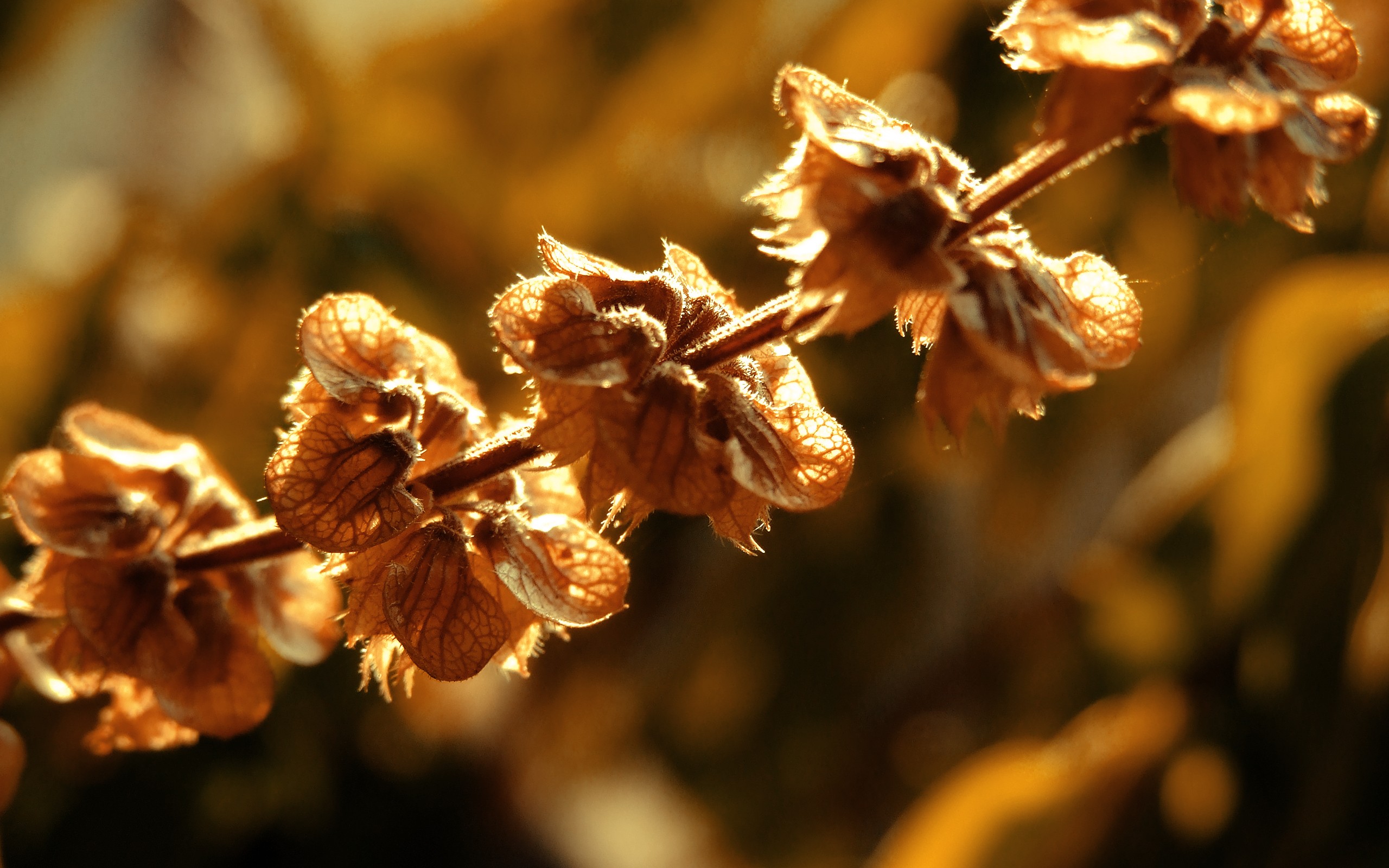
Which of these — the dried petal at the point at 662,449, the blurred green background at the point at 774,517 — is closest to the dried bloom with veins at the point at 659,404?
the dried petal at the point at 662,449

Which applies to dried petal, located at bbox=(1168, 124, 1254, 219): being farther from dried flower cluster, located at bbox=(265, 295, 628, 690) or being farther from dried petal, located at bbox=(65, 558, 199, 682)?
dried petal, located at bbox=(65, 558, 199, 682)

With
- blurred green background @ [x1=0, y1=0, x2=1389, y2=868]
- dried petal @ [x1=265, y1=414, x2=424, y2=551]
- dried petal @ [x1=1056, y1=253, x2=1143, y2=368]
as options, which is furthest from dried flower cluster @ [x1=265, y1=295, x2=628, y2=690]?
blurred green background @ [x1=0, y1=0, x2=1389, y2=868]

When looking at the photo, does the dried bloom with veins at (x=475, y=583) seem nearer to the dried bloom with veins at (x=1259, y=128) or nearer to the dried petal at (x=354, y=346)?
the dried petal at (x=354, y=346)

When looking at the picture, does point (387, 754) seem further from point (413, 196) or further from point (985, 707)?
point (985, 707)

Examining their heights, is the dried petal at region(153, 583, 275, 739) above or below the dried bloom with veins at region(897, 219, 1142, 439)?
below

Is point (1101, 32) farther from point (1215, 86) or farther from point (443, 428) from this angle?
point (443, 428)

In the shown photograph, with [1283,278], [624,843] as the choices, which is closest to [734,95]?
[1283,278]
